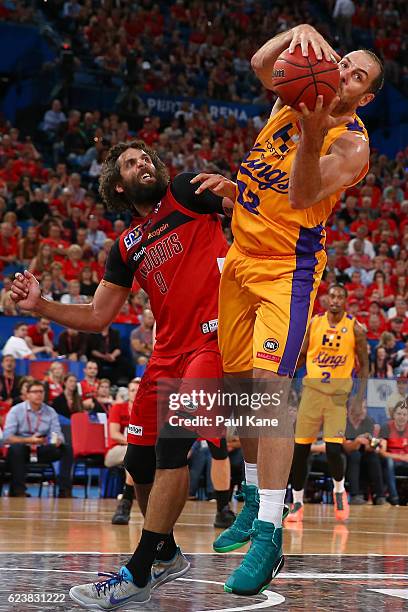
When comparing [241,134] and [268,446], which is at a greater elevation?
[241,134]

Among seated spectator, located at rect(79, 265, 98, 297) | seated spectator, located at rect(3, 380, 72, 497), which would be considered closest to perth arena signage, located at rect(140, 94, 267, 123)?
seated spectator, located at rect(79, 265, 98, 297)

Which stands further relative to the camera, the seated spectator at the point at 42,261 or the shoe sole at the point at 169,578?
the seated spectator at the point at 42,261

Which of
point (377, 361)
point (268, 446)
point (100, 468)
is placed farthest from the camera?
point (377, 361)

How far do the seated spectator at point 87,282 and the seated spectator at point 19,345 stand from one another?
136cm

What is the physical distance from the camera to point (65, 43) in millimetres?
22469

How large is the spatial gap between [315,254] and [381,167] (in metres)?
19.3

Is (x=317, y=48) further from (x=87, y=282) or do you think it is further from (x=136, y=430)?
(x=87, y=282)

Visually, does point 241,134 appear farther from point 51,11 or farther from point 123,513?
point 123,513

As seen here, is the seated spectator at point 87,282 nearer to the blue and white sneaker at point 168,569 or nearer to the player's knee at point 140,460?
the player's knee at point 140,460

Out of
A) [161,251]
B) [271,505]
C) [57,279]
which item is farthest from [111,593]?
[57,279]

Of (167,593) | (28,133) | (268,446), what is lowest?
(167,593)

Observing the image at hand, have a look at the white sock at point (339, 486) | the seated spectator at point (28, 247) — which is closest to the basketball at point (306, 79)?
the white sock at point (339, 486)

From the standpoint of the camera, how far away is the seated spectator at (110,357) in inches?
566

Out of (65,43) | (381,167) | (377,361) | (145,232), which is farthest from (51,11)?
(145,232)
